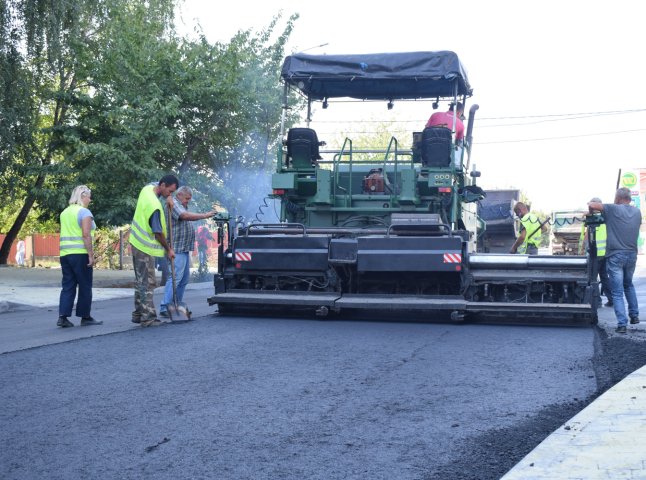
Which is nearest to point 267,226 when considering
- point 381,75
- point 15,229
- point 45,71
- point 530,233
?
point 381,75

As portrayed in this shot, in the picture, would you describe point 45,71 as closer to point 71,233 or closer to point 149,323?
point 71,233

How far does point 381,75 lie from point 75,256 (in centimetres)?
438

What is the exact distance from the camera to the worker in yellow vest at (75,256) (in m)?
9.16

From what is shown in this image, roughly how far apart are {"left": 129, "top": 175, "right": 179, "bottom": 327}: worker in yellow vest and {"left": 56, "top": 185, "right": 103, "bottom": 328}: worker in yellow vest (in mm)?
587

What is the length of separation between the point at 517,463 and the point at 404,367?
103 inches

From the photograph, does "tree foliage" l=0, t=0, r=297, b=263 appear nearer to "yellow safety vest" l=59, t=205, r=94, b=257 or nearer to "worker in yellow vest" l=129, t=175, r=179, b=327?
"yellow safety vest" l=59, t=205, r=94, b=257

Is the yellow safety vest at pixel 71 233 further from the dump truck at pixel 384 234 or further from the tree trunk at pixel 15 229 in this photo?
the tree trunk at pixel 15 229

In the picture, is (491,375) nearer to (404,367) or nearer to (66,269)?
(404,367)

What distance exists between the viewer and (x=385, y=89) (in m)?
11.3

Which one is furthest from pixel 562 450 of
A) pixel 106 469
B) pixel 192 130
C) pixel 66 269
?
pixel 192 130

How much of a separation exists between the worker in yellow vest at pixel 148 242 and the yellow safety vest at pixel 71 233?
63 cm

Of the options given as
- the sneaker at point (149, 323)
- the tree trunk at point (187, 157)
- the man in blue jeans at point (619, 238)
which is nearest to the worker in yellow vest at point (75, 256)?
the sneaker at point (149, 323)

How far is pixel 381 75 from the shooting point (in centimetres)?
1070

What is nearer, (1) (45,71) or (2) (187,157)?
(1) (45,71)
